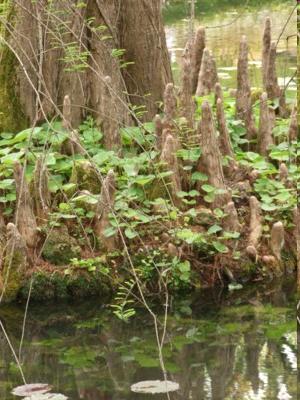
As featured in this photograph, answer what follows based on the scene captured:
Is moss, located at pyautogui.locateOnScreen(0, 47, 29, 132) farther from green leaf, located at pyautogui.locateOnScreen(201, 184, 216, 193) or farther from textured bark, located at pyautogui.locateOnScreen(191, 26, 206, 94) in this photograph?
textured bark, located at pyautogui.locateOnScreen(191, 26, 206, 94)

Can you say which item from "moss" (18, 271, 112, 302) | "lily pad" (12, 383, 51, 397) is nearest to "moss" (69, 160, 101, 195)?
"moss" (18, 271, 112, 302)

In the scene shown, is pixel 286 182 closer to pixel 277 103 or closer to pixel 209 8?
pixel 277 103

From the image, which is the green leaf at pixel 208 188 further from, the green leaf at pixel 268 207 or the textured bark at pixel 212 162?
the green leaf at pixel 268 207

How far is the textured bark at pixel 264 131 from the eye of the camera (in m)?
7.14

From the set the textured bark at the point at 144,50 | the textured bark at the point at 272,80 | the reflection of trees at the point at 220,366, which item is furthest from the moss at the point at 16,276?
the textured bark at the point at 272,80

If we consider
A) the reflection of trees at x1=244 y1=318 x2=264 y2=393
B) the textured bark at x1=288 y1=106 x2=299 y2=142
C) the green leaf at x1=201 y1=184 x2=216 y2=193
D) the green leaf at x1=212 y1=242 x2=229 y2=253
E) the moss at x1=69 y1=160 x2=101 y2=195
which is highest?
the textured bark at x1=288 y1=106 x2=299 y2=142

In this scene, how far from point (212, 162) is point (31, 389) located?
7.73 ft

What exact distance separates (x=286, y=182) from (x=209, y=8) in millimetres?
12640

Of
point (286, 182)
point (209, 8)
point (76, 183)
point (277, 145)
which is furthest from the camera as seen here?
point (209, 8)

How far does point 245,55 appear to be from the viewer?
7539 millimetres

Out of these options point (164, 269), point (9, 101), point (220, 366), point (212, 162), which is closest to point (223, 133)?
point (212, 162)

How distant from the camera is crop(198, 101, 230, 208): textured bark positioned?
653cm

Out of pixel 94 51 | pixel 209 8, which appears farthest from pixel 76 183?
pixel 209 8

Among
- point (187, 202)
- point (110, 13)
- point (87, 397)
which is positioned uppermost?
point (110, 13)
